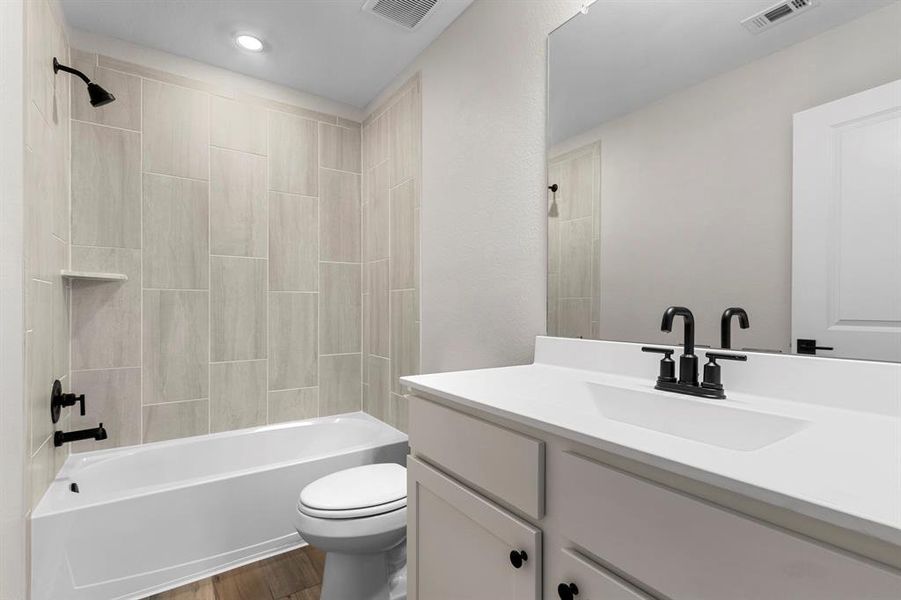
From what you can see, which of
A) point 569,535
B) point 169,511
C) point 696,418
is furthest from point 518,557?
point 169,511

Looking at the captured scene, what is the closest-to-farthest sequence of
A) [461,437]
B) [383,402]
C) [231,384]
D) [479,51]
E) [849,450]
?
[849,450]
[461,437]
[479,51]
[231,384]
[383,402]

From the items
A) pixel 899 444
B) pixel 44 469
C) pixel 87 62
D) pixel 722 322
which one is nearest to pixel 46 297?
pixel 44 469

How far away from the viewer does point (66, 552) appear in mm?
1515

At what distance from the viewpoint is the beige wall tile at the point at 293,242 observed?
2492mm

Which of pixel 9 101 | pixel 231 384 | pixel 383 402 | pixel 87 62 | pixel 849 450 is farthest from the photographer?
pixel 383 402

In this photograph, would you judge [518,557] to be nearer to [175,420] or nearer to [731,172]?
[731,172]

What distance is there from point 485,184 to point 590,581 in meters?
1.42

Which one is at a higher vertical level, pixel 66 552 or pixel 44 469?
pixel 44 469

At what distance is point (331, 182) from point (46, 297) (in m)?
1.53

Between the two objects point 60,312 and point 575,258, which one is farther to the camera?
point 60,312

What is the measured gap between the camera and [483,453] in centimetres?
91

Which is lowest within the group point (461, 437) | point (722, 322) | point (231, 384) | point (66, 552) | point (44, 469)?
point (66, 552)

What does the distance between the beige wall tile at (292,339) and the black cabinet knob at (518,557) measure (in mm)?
2035

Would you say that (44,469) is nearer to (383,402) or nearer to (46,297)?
(46,297)
